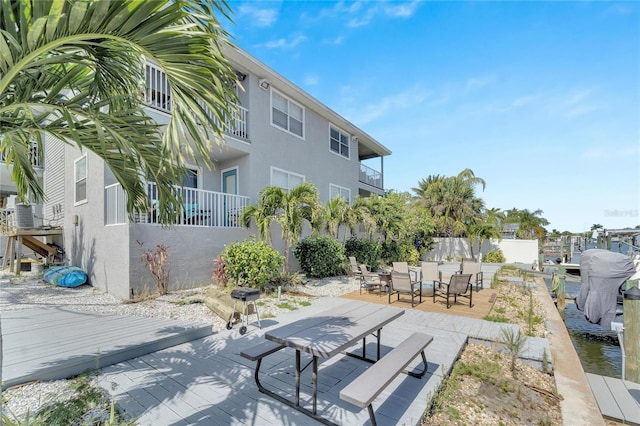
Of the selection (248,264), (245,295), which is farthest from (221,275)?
(245,295)

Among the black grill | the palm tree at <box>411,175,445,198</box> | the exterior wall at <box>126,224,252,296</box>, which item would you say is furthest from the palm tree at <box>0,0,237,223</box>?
the palm tree at <box>411,175,445,198</box>

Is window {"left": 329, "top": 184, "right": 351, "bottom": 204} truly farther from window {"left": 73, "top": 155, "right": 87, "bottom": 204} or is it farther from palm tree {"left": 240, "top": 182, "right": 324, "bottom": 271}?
window {"left": 73, "top": 155, "right": 87, "bottom": 204}

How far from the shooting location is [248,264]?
28.1ft

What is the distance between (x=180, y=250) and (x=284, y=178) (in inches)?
237

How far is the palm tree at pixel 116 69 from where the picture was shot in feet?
6.79

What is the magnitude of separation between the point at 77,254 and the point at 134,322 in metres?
7.60

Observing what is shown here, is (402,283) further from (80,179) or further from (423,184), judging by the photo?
(423,184)

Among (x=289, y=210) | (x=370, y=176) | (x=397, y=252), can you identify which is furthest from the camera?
(x=370, y=176)

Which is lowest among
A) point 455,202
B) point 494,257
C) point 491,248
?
point 494,257

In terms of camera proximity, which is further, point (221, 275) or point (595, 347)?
point (221, 275)

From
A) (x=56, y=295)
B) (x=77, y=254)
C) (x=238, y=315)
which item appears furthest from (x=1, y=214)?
(x=238, y=315)

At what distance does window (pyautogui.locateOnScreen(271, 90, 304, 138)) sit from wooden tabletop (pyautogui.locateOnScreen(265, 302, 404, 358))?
10598mm

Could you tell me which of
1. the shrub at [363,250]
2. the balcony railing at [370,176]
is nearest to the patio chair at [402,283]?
the shrub at [363,250]

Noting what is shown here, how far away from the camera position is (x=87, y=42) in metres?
2.40
